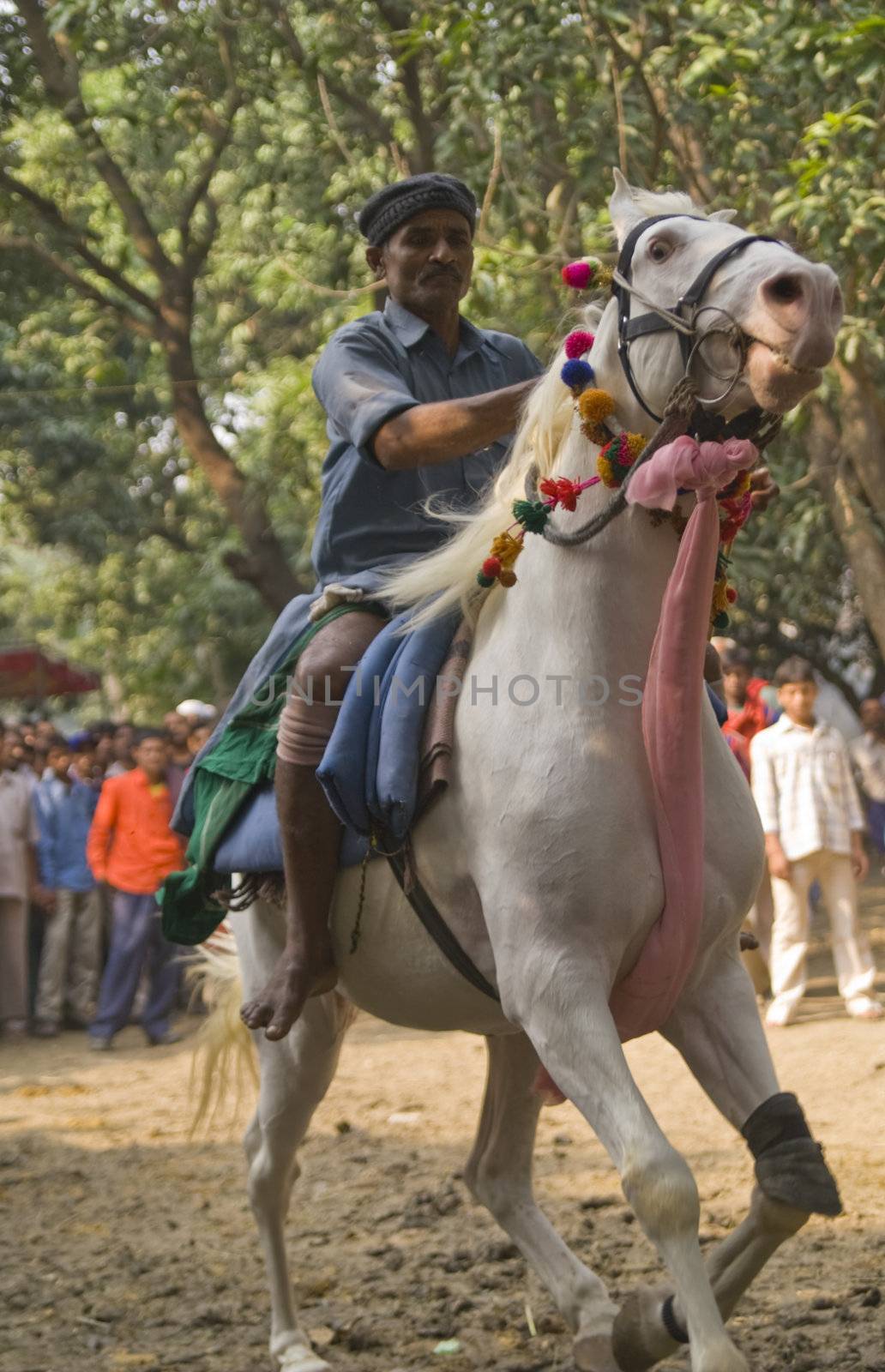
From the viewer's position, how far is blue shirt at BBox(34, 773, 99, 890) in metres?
12.5

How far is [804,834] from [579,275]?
23.8 feet

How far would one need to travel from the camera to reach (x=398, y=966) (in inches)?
164

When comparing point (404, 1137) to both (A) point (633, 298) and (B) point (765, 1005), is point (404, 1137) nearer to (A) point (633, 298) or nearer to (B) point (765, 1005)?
(B) point (765, 1005)

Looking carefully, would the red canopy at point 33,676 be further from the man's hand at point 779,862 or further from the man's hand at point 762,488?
the man's hand at point 762,488

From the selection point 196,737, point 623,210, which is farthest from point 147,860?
point 623,210

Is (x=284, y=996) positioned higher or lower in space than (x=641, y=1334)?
higher

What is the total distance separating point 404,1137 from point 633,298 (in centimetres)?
549

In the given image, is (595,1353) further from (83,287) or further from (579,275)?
(83,287)

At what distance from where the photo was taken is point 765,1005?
1063cm

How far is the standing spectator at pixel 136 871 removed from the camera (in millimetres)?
11781

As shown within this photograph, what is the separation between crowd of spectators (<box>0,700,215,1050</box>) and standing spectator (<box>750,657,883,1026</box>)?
14.2 ft

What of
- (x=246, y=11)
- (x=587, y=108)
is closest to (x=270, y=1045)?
(x=587, y=108)

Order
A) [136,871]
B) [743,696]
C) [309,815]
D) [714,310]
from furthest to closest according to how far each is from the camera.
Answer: [136,871] → [743,696] → [309,815] → [714,310]

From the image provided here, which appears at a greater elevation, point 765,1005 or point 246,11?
point 246,11
